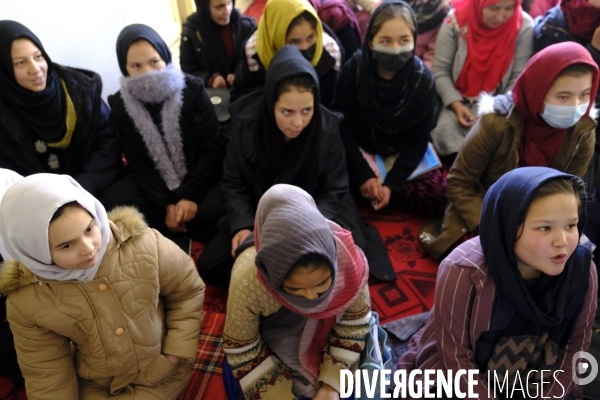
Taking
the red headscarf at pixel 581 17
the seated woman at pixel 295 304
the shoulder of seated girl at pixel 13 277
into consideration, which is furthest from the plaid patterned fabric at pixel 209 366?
the red headscarf at pixel 581 17

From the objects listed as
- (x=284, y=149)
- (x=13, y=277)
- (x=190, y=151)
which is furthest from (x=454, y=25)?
(x=13, y=277)

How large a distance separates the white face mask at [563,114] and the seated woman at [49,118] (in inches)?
74.4

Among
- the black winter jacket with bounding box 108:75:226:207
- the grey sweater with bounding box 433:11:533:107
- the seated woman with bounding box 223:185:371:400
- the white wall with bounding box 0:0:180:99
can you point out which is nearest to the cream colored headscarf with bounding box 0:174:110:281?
the seated woman with bounding box 223:185:371:400

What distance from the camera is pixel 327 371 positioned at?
1.37 metres

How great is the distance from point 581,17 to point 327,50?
4.35ft

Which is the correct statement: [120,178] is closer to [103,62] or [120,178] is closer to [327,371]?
[103,62]

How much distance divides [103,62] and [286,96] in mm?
1652

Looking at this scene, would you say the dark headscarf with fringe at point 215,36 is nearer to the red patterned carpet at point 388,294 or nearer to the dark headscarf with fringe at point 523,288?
the red patterned carpet at point 388,294

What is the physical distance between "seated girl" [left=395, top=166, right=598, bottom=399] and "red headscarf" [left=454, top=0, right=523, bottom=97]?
1449mm

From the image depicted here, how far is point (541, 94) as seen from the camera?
5.51 ft

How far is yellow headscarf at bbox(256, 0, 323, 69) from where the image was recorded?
2.07 m

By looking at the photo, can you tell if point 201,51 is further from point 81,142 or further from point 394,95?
point 394,95

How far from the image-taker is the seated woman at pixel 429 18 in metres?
2.59

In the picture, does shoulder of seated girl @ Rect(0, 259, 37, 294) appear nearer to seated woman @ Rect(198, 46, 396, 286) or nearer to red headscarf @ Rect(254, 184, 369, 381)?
red headscarf @ Rect(254, 184, 369, 381)
